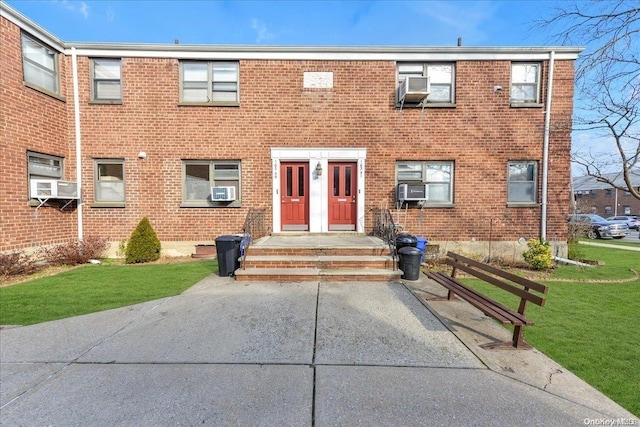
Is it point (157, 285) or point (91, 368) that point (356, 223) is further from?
point (91, 368)

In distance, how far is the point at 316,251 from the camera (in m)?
6.94

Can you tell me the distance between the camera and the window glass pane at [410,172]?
929 centimetres

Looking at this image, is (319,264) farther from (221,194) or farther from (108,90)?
(108,90)

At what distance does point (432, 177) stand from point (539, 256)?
3725 millimetres

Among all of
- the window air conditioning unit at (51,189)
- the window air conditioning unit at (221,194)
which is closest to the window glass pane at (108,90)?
the window air conditioning unit at (51,189)

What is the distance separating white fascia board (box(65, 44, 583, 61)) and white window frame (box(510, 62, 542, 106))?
0.67 ft

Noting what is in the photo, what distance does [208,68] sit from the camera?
911 centimetres

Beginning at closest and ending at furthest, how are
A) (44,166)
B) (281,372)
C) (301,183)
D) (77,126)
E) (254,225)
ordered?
(281,372), (44,166), (254,225), (77,126), (301,183)

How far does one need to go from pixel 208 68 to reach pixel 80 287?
7.03 metres

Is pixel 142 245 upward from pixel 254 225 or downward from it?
downward

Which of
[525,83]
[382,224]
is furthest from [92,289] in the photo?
[525,83]

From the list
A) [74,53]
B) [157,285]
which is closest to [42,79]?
[74,53]

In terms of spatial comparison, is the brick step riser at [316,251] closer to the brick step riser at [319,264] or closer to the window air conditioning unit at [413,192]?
the brick step riser at [319,264]

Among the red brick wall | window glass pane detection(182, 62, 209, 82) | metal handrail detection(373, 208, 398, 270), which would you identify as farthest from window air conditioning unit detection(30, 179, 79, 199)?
metal handrail detection(373, 208, 398, 270)
